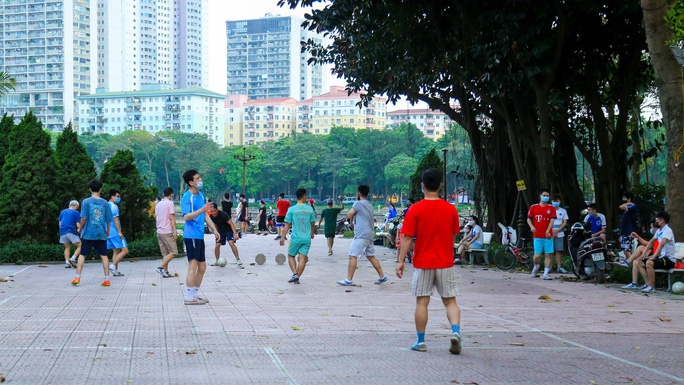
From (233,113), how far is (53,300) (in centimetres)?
17796

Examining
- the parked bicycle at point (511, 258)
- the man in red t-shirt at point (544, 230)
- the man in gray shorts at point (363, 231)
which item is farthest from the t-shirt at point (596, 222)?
the man in gray shorts at point (363, 231)

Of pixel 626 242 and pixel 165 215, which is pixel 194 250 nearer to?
pixel 165 215

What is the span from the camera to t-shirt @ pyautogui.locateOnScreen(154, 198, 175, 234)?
1702 cm

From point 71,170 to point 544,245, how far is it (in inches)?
507

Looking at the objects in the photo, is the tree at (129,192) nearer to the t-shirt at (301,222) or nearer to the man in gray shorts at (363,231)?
the t-shirt at (301,222)

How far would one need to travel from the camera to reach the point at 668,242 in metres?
15.0

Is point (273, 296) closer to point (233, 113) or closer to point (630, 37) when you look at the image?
point (630, 37)

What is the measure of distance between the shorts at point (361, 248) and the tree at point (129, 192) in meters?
10.7

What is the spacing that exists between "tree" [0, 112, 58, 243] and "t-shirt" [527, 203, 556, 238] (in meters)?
11.9

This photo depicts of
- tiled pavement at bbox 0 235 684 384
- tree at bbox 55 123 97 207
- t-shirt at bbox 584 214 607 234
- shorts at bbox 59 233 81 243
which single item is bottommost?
tiled pavement at bbox 0 235 684 384

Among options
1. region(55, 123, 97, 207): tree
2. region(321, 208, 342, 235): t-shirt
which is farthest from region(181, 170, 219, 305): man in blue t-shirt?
region(321, 208, 342, 235): t-shirt

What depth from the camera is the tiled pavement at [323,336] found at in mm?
7340

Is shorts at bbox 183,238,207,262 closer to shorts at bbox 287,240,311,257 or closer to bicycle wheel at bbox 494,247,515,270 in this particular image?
shorts at bbox 287,240,311,257

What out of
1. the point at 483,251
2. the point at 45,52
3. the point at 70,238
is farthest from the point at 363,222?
the point at 45,52
